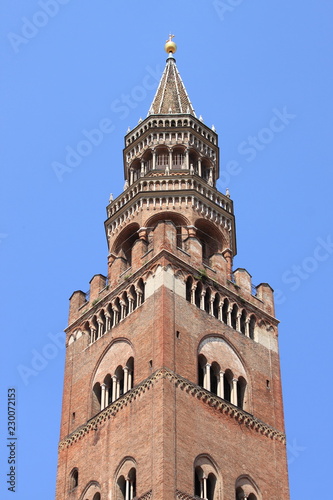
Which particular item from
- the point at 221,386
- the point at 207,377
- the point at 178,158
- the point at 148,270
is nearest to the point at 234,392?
the point at 221,386

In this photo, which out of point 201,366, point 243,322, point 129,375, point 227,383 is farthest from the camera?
point 243,322

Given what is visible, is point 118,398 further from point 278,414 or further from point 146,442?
point 278,414

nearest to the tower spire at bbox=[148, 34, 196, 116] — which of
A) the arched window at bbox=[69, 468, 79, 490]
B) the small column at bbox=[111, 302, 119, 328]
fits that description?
the small column at bbox=[111, 302, 119, 328]

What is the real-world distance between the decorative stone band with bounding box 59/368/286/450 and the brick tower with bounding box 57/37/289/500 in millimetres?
48

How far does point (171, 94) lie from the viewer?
2269 inches

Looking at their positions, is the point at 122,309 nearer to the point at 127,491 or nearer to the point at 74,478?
the point at 74,478

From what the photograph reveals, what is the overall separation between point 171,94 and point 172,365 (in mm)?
19791

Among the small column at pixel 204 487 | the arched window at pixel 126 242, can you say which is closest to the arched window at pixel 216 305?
the arched window at pixel 126 242

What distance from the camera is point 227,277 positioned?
48312mm

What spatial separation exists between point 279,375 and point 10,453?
11703mm

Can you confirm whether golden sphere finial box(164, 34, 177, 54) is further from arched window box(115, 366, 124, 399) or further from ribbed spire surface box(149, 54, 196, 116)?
arched window box(115, 366, 124, 399)

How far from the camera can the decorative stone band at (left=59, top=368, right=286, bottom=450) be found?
4178 cm

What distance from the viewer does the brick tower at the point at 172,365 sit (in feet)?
134

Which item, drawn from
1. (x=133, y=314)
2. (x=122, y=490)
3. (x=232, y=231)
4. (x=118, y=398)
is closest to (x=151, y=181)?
(x=232, y=231)
